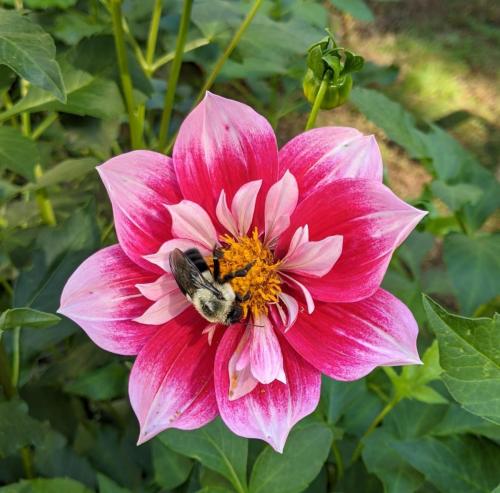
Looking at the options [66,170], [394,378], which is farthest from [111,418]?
[394,378]

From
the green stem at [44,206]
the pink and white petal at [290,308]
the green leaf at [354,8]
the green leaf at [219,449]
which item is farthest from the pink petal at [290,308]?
the green leaf at [354,8]

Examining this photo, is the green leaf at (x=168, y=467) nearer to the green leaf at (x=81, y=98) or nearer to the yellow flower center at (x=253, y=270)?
the yellow flower center at (x=253, y=270)

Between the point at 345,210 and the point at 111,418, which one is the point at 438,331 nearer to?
the point at 345,210

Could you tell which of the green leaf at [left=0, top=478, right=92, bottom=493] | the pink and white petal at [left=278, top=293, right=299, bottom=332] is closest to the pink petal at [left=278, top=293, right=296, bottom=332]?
the pink and white petal at [left=278, top=293, right=299, bottom=332]

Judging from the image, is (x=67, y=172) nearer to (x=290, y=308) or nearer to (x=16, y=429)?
(x=16, y=429)

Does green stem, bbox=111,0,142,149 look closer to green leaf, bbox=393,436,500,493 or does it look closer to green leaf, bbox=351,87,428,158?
green leaf, bbox=351,87,428,158

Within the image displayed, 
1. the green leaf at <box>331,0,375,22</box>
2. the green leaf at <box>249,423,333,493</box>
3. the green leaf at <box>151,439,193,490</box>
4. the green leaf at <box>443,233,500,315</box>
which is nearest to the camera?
the green leaf at <box>249,423,333,493</box>
